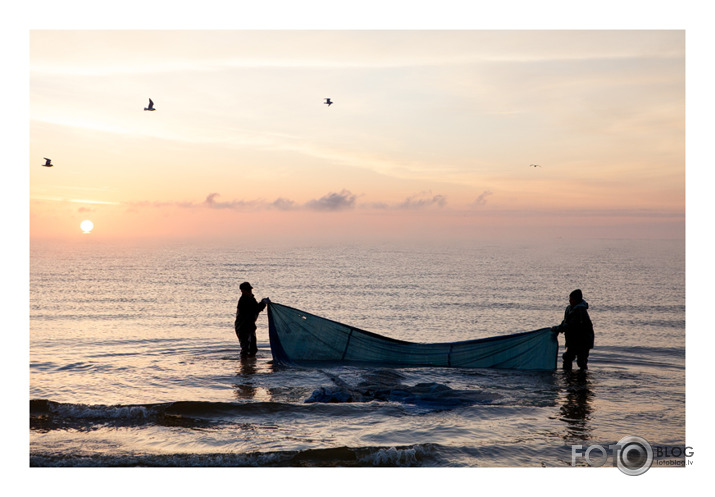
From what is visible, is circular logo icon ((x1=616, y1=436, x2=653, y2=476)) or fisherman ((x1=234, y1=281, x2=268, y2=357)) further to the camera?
fisherman ((x1=234, y1=281, x2=268, y2=357))

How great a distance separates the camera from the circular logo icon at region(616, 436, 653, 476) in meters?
8.83

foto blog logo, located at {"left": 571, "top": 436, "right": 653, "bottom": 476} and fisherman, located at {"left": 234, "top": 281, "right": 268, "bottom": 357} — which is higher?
fisherman, located at {"left": 234, "top": 281, "right": 268, "bottom": 357}

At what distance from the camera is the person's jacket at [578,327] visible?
14.5 metres

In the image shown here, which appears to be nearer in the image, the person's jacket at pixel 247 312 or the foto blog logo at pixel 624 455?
the foto blog logo at pixel 624 455

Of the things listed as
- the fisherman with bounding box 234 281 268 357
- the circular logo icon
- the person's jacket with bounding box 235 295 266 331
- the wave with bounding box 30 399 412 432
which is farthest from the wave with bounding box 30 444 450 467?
the person's jacket with bounding box 235 295 266 331

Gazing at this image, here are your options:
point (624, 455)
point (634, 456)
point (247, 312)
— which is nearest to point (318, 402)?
point (247, 312)

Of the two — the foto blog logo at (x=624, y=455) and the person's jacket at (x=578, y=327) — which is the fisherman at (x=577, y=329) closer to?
the person's jacket at (x=578, y=327)

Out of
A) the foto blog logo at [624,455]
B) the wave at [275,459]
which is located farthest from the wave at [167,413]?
the foto blog logo at [624,455]

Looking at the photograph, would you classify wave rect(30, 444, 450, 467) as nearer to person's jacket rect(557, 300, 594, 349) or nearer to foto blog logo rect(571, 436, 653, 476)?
foto blog logo rect(571, 436, 653, 476)

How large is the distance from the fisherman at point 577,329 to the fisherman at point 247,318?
8.18m

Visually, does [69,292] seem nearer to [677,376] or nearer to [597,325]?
[597,325]

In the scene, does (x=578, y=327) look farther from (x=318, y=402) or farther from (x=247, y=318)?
(x=247, y=318)

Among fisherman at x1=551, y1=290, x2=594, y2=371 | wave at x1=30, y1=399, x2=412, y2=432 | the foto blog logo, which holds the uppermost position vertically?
fisherman at x1=551, y1=290, x2=594, y2=371
